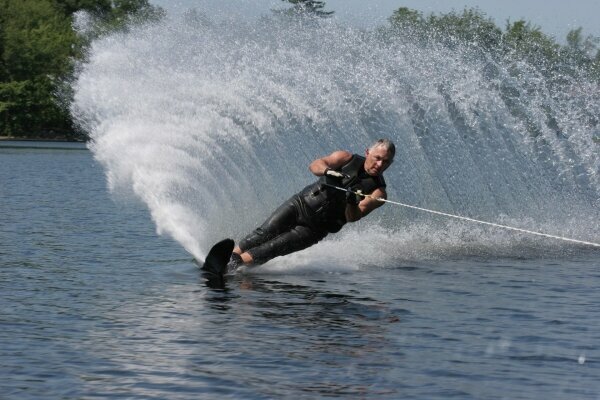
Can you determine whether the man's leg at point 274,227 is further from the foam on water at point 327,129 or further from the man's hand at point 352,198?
the foam on water at point 327,129

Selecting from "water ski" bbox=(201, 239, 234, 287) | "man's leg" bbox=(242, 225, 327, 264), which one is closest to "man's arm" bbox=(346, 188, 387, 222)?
"man's leg" bbox=(242, 225, 327, 264)

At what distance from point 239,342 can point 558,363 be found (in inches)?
99.6

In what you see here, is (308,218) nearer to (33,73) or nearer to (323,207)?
(323,207)

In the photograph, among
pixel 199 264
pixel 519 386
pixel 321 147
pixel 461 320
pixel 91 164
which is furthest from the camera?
pixel 91 164

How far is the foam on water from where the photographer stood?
1528 centimetres

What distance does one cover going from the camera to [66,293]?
469 inches

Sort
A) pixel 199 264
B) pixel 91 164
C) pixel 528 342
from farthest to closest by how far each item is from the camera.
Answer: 1. pixel 91 164
2. pixel 199 264
3. pixel 528 342

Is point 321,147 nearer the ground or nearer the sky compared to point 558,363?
nearer the sky

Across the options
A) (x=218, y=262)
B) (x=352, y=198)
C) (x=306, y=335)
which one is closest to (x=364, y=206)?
(x=352, y=198)

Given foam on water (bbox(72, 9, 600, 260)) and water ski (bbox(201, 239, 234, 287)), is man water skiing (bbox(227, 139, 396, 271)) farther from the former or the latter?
foam on water (bbox(72, 9, 600, 260))

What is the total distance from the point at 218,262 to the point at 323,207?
1.30 meters

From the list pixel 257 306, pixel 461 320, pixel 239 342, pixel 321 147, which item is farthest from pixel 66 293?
pixel 321 147

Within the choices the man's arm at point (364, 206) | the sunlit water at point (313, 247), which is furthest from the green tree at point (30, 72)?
the man's arm at point (364, 206)

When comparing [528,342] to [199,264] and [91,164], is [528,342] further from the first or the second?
[91,164]
